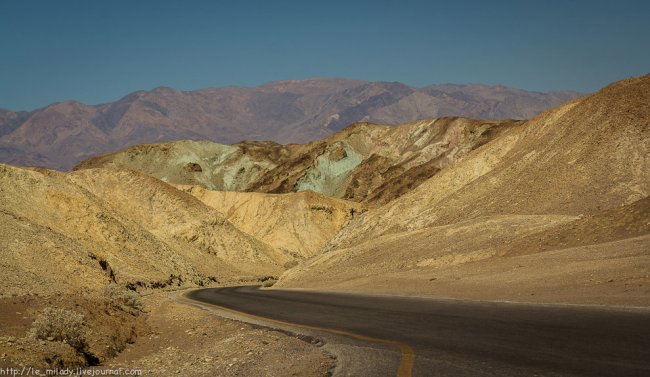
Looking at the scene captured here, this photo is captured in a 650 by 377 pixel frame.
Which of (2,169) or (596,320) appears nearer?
(596,320)

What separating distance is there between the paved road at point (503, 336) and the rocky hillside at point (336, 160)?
286 feet

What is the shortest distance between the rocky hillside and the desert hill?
50734 mm

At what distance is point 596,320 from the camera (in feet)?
37.2

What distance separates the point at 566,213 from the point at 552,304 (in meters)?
21.8

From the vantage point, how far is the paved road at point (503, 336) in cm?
775

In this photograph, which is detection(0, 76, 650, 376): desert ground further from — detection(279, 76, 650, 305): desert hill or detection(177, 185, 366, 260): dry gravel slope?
detection(177, 185, 366, 260): dry gravel slope

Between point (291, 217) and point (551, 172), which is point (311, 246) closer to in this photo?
point (291, 217)

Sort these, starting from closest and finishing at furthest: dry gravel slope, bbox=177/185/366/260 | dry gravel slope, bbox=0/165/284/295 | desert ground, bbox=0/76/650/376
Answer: desert ground, bbox=0/76/650/376 → dry gravel slope, bbox=0/165/284/295 → dry gravel slope, bbox=177/185/366/260

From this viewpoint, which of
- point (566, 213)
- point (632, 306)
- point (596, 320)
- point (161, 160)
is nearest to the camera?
point (596, 320)

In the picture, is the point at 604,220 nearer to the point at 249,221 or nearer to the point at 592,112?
the point at 592,112

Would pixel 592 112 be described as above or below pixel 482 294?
above

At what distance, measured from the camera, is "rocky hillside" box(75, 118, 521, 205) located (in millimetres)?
106438

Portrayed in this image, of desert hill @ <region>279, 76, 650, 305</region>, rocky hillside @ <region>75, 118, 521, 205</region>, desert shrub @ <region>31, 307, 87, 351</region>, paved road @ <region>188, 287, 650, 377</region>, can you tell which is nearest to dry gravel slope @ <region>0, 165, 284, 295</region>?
desert hill @ <region>279, 76, 650, 305</region>

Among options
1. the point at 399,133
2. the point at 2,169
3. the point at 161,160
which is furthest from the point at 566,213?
the point at 161,160
